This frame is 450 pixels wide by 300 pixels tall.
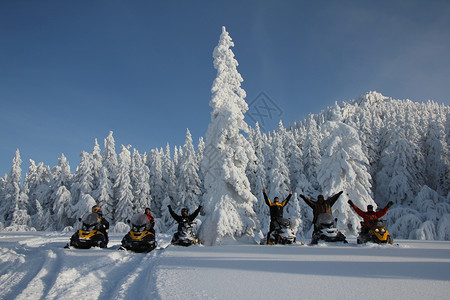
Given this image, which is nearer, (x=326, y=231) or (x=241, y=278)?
(x=241, y=278)

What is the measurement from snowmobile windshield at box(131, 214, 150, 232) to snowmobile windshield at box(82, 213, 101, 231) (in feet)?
4.95

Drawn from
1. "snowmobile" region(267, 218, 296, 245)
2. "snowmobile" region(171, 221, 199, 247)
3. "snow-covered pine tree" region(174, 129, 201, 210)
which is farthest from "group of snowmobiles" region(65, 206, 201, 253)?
"snow-covered pine tree" region(174, 129, 201, 210)

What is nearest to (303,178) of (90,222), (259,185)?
(259,185)

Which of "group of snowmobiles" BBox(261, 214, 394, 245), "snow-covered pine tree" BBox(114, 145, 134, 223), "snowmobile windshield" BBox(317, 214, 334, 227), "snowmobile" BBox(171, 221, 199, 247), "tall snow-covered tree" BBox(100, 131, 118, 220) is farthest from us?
"snow-covered pine tree" BBox(114, 145, 134, 223)

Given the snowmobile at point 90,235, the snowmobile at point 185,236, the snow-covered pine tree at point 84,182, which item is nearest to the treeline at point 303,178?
the snow-covered pine tree at point 84,182

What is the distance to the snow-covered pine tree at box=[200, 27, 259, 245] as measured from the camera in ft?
51.9

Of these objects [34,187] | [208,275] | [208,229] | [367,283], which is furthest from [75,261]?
[34,187]

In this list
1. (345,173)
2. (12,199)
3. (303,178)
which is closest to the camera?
(345,173)

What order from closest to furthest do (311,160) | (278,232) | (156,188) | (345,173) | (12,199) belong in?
(278,232), (345,173), (311,160), (12,199), (156,188)

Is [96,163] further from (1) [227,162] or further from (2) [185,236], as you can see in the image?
(2) [185,236]

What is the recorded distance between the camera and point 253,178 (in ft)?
128

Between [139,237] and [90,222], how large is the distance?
2.18m

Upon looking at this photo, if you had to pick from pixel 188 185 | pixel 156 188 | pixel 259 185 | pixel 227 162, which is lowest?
pixel 156 188

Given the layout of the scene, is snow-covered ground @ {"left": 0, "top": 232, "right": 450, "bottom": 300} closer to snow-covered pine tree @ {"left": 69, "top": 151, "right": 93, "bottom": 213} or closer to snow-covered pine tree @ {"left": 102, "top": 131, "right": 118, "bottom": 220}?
snow-covered pine tree @ {"left": 102, "top": 131, "right": 118, "bottom": 220}
